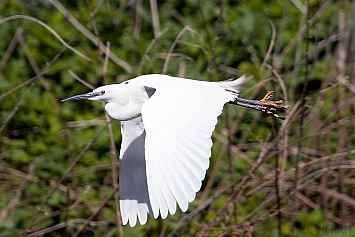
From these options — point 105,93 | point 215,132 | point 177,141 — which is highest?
point 215,132

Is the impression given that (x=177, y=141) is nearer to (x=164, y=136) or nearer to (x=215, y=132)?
(x=164, y=136)

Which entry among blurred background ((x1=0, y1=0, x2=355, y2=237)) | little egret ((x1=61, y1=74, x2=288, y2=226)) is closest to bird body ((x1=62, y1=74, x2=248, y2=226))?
little egret ((x1=61, y1=74, x2=288, y2=226))

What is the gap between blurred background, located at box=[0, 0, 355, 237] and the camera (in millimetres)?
4004

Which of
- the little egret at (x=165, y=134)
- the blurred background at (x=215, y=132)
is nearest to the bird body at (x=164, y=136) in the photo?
the little egret at (x=165, y=134)

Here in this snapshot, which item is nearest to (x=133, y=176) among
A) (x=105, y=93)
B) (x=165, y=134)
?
(x=105, y=93)

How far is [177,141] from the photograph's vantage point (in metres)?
2.84

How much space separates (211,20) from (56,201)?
175cm

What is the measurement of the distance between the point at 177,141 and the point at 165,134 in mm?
56

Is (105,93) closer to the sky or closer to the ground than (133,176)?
closer to the sky

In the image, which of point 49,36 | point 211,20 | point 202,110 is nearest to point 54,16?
point 49,36

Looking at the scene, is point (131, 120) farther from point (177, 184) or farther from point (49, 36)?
point (49, 36)

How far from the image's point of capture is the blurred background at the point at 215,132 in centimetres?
400

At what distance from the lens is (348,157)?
4.48 metres

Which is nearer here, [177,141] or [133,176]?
[177,141]
